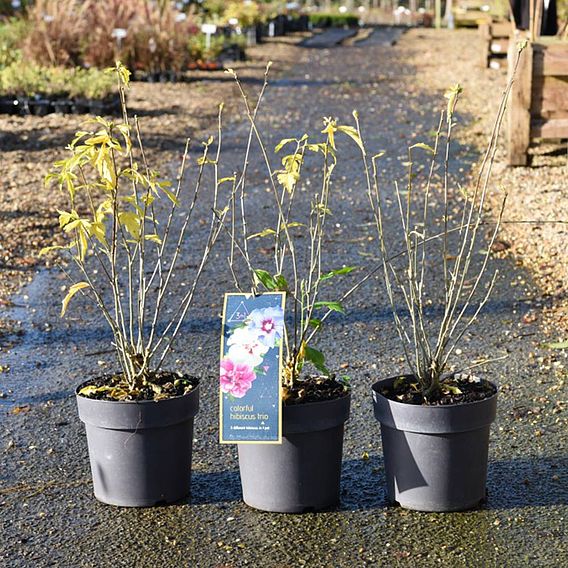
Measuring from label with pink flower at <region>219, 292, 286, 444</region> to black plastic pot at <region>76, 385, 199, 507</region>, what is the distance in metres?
0.22

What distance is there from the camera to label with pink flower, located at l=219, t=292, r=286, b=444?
338 centimetres

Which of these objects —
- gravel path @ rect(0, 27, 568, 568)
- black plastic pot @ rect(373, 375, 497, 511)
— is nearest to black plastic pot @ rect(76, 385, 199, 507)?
gravel path @ rect(0, 27, 568, 568)

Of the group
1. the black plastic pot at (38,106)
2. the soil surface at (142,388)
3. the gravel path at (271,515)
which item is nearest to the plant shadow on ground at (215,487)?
the gravel path at (271,515)

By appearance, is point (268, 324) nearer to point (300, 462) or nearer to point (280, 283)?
point (280, 283)

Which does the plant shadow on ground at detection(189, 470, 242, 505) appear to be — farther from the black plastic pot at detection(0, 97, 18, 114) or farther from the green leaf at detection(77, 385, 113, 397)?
the black plastic pot at detection(0, 97, 18, 114)

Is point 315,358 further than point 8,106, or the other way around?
point 8,106

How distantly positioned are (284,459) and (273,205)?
17.5 feet

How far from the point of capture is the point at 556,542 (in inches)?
132

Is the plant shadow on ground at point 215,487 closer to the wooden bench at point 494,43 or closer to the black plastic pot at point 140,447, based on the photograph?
the black plastic pot at point 140,447

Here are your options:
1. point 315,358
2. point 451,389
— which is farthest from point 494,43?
point 315,358

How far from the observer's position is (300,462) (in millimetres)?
3506

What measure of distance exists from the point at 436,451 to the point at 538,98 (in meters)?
6.68

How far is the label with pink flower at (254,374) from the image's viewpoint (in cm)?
338

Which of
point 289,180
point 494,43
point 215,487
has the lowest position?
point 215,487
